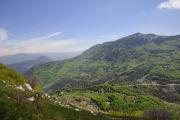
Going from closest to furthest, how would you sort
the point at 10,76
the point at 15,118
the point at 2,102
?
the point at 15,118
the point at 2,102
the point at 10,76

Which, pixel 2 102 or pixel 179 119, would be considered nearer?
pixel 2 102

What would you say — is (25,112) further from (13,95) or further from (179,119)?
(179,119)

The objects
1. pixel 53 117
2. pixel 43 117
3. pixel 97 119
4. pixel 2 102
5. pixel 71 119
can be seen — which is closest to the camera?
pixel 2 102

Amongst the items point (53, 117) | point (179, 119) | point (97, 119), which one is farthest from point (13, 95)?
point (179, 119)

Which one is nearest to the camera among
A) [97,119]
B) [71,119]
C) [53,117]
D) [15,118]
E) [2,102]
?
[15,118]

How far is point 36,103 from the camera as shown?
3700 centimetres

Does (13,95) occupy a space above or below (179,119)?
above

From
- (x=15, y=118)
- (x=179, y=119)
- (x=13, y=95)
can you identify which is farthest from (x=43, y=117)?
(x=179, y=119)

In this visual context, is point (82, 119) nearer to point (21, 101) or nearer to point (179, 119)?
point (21, 101)

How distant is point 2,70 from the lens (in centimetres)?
7725

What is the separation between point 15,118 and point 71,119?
11.4 metres

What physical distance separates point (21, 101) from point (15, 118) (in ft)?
22.6

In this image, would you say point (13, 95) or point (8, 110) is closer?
point (8, 110)

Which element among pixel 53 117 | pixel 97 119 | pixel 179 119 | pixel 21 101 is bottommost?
pixel 179 119
